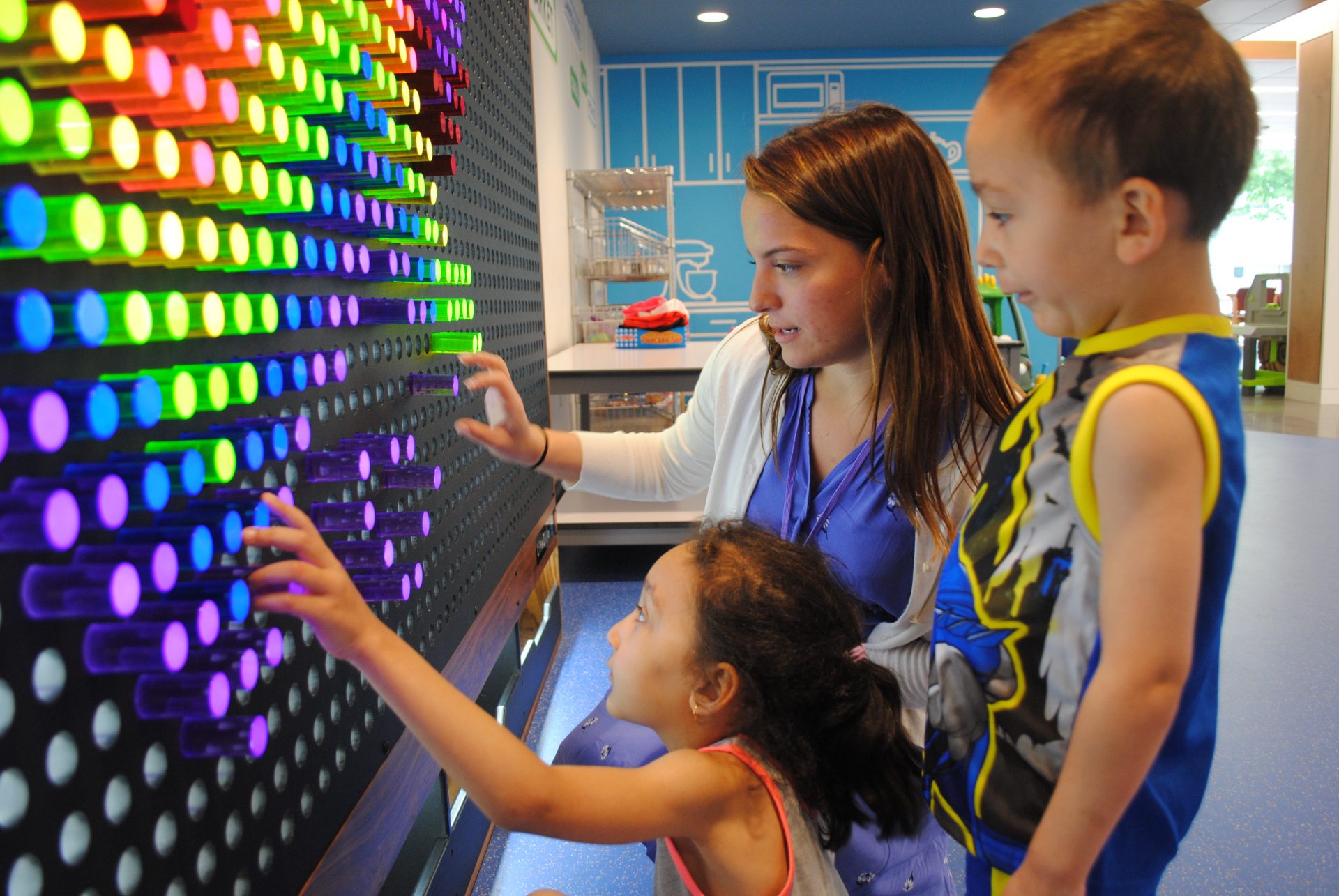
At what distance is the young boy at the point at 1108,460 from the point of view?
650mm

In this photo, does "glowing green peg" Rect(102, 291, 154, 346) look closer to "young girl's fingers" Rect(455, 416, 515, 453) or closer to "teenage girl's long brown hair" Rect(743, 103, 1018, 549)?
"young girl's fingers" Rect(455, 416, 515, 453)

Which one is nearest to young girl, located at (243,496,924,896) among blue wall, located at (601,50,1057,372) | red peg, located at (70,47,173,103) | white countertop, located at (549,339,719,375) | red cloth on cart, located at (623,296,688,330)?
red peg, located at (70,47,173,103)

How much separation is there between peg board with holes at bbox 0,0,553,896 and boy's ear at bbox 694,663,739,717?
31 cm

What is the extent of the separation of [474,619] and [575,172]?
3.47 m

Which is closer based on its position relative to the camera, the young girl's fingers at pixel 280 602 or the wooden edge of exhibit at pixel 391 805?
the young girl's fingers at pixel 280 602

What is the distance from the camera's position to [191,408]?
0.49 metres

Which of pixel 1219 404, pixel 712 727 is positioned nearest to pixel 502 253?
pixel 712 727

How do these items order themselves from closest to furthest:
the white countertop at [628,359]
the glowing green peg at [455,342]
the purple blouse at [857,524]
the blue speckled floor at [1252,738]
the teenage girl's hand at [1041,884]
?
1. the teenage girl's hand at [1041,884]
2. the glowing green peg at [455,342]
3. the purple blouse at [857,524]
4. the blue speckled floor at [1252,738]
5. the white countertop at [628,359]

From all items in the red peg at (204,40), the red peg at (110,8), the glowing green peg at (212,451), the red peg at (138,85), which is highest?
the red peg at (204,40)

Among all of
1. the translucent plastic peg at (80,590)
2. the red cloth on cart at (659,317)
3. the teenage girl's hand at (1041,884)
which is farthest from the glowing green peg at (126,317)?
the red cloth on cart at (659,317)

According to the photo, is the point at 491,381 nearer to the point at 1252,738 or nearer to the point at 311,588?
the point at 311,588

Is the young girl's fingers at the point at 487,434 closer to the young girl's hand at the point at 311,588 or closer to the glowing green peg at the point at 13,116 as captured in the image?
the young girl's hand at the point at 311,588

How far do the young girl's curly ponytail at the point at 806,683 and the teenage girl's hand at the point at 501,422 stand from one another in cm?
27

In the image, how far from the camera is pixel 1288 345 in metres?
7.89
